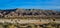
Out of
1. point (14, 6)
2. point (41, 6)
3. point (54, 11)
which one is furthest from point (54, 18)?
point (14, 6)

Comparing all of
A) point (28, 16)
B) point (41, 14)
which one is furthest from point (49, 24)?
point (28, 16)

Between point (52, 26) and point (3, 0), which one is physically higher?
point (3, 0)

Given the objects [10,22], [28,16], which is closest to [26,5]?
[28,16]

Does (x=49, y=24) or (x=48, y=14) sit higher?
(x=48, y=14)

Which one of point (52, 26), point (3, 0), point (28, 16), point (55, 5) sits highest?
point (3, 0)

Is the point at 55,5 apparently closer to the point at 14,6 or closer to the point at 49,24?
the point at 49,24

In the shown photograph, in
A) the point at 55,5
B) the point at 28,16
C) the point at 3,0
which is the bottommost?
the point at 28,16

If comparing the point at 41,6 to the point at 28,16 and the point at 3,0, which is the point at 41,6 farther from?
the point at 3,0
